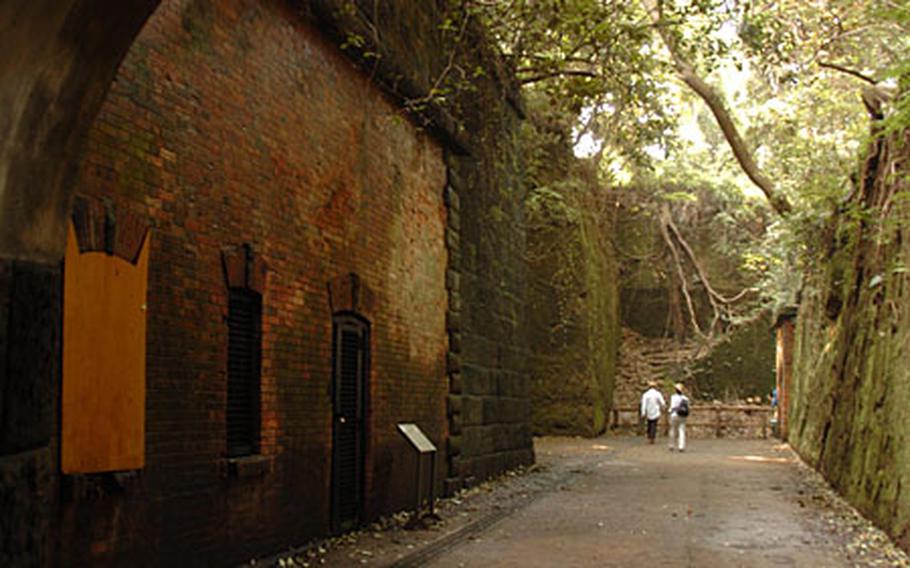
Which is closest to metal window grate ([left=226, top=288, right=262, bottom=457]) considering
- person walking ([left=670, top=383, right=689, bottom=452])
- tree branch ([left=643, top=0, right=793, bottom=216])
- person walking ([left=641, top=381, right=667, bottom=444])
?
tree branch ([left=643, top=0, right=793, bottom=216])

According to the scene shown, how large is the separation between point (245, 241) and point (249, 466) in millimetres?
1737

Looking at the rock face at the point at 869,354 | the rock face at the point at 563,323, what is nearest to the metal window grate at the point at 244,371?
the rock face at the point at 869,354

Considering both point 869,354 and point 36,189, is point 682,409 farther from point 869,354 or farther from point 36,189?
point 36,189

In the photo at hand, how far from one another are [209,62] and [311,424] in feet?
11.1

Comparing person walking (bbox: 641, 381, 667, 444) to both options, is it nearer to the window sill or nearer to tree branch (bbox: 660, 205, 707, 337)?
tree branch (bbox: 660, 205, 707, 337)

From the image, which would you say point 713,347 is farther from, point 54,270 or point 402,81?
point 54,270

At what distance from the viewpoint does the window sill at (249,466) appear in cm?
750

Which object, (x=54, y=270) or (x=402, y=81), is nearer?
(x=54, y=270)

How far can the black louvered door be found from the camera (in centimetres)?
969

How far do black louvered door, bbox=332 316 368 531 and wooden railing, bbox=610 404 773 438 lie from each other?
21478mm

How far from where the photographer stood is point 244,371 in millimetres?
8062

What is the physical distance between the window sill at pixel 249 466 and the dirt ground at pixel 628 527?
0.71 metres

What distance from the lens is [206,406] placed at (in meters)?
7.23

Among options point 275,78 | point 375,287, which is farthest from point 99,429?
point 375,287
